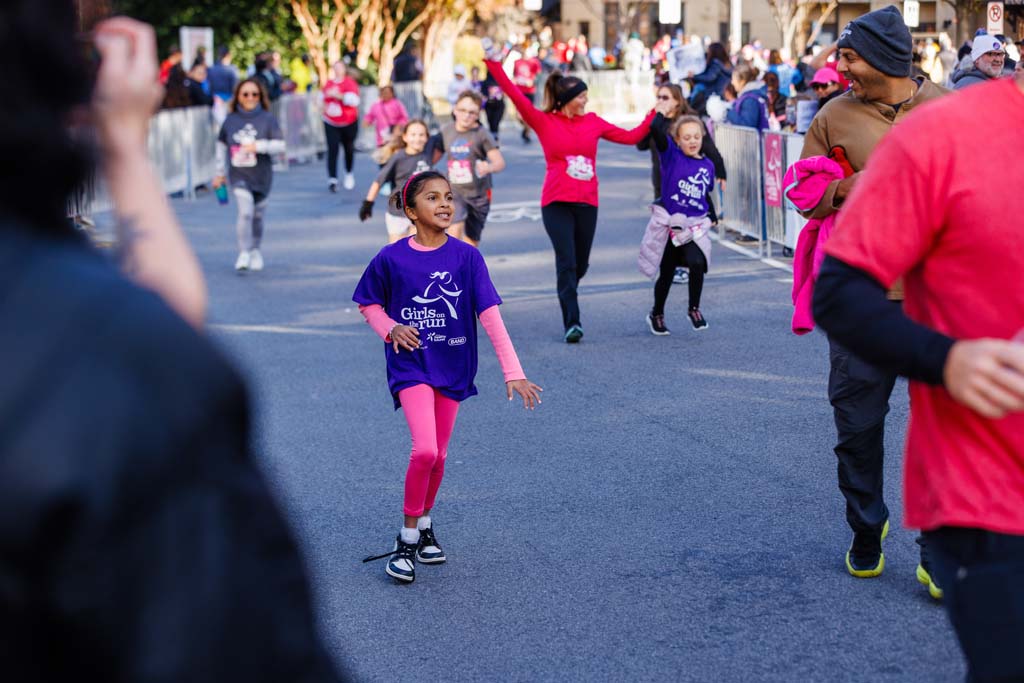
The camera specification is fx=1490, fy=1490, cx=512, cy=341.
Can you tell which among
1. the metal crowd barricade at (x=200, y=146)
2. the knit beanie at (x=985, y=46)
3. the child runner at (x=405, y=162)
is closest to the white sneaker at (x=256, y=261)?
the child runner at (x=405, y=162)

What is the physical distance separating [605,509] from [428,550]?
0.97m

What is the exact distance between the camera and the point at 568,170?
36.3 ft

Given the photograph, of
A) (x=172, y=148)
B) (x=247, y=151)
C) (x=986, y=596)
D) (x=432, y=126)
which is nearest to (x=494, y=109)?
(x=432, y=126)

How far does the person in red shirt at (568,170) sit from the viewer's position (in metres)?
11.0

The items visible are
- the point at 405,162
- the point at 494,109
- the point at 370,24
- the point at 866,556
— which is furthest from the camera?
the point at 370,24

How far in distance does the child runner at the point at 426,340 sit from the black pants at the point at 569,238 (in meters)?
4.96

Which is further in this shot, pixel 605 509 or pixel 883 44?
pixel 605 509

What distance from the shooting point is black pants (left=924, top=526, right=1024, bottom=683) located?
8.03ft

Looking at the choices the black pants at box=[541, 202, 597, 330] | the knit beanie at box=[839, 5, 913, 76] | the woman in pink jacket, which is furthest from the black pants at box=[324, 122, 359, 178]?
the knit beanie at box=[839, 5, 913, 76]

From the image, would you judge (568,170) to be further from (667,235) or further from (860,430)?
(860,430)

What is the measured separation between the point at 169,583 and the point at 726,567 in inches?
182

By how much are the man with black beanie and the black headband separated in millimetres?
5701

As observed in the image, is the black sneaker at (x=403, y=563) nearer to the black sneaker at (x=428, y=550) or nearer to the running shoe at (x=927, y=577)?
the black sneaker at (x=428, y=550)

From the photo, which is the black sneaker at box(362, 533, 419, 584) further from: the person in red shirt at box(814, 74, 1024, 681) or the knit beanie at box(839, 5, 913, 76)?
the person in red shirt at box(814, 74, 1024, 681)
